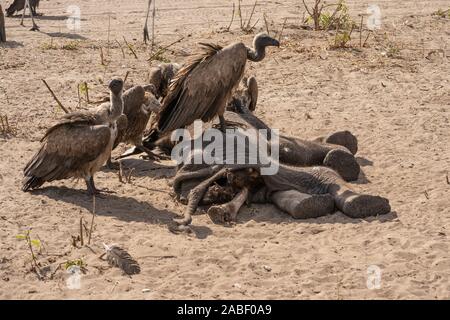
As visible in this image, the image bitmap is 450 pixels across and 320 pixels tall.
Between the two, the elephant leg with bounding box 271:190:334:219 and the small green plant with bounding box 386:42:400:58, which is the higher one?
the small green plant with bounding box 386:42:400:58

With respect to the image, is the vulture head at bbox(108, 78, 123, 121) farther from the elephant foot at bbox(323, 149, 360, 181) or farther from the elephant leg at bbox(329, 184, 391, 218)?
the elephant leg at bbox(329, 184, 391, 218)

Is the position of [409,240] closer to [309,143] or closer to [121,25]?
[309,143]

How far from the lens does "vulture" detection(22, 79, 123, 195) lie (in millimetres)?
7564

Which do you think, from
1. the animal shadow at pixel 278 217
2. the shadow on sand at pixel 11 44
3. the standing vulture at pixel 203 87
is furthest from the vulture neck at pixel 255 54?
the shadow on sand at pixel 11 44

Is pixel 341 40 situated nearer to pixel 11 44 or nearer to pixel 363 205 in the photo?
pixel 11 44

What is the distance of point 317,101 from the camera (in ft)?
35.0

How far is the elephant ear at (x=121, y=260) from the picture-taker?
6.21 metres

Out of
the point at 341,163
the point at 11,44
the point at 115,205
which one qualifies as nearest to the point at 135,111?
the point at 115,205

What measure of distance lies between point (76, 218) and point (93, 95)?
3.84m

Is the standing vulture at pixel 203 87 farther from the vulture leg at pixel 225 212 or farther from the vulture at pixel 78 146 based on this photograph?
the vulture leg at pixel 225 212

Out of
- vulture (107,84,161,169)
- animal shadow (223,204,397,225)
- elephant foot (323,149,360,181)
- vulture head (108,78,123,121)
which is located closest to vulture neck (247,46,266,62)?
vulture (107,84,161,169)

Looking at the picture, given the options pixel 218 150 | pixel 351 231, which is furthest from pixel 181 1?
pixel 351 231

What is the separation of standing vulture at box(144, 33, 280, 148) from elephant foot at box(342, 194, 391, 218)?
1846 millimetres

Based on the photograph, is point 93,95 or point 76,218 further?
point 93,95
